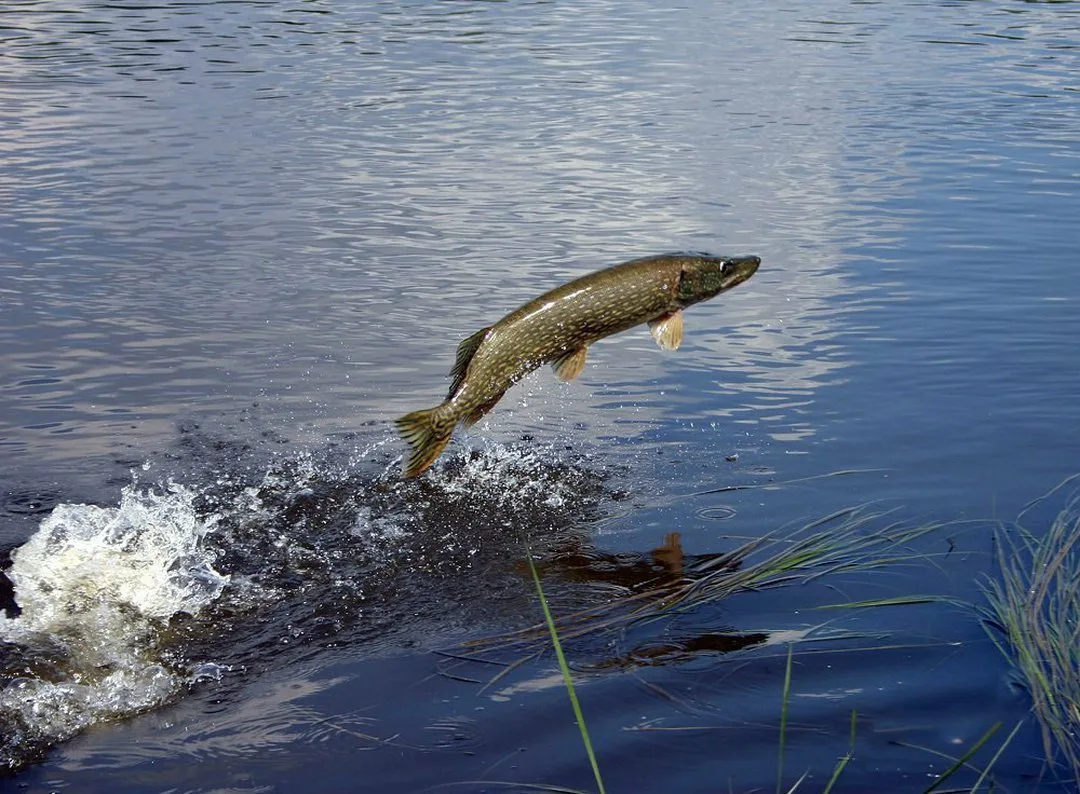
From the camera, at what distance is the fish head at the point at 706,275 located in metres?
6.54

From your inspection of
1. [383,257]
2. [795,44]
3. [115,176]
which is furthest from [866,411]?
[795,44]

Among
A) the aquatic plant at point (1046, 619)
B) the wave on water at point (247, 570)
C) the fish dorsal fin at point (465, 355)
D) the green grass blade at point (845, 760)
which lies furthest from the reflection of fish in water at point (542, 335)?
the green grass blade at point (845, 760)

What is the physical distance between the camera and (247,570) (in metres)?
6.64

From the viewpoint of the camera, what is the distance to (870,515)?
707cm

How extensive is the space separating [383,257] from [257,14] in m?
17.4

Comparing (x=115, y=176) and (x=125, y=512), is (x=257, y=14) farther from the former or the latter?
(x=125, y=512)

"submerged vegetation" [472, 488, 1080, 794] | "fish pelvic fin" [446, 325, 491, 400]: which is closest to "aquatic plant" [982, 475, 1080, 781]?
"submerged vegetation" [472, 488, 1080, 794]

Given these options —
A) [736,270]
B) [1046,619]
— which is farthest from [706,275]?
[1046,619]

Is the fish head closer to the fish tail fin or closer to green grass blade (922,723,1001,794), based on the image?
the fish tail fin

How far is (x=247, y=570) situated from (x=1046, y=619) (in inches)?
138

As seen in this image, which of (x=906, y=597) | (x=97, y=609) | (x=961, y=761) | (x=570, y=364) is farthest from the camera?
(x=570, y=364)

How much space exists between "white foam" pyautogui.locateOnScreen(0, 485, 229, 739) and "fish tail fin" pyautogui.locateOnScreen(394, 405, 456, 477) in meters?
1.03

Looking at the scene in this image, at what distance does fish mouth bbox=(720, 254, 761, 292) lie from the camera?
21.9ft

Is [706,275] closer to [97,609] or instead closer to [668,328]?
[668,328]
